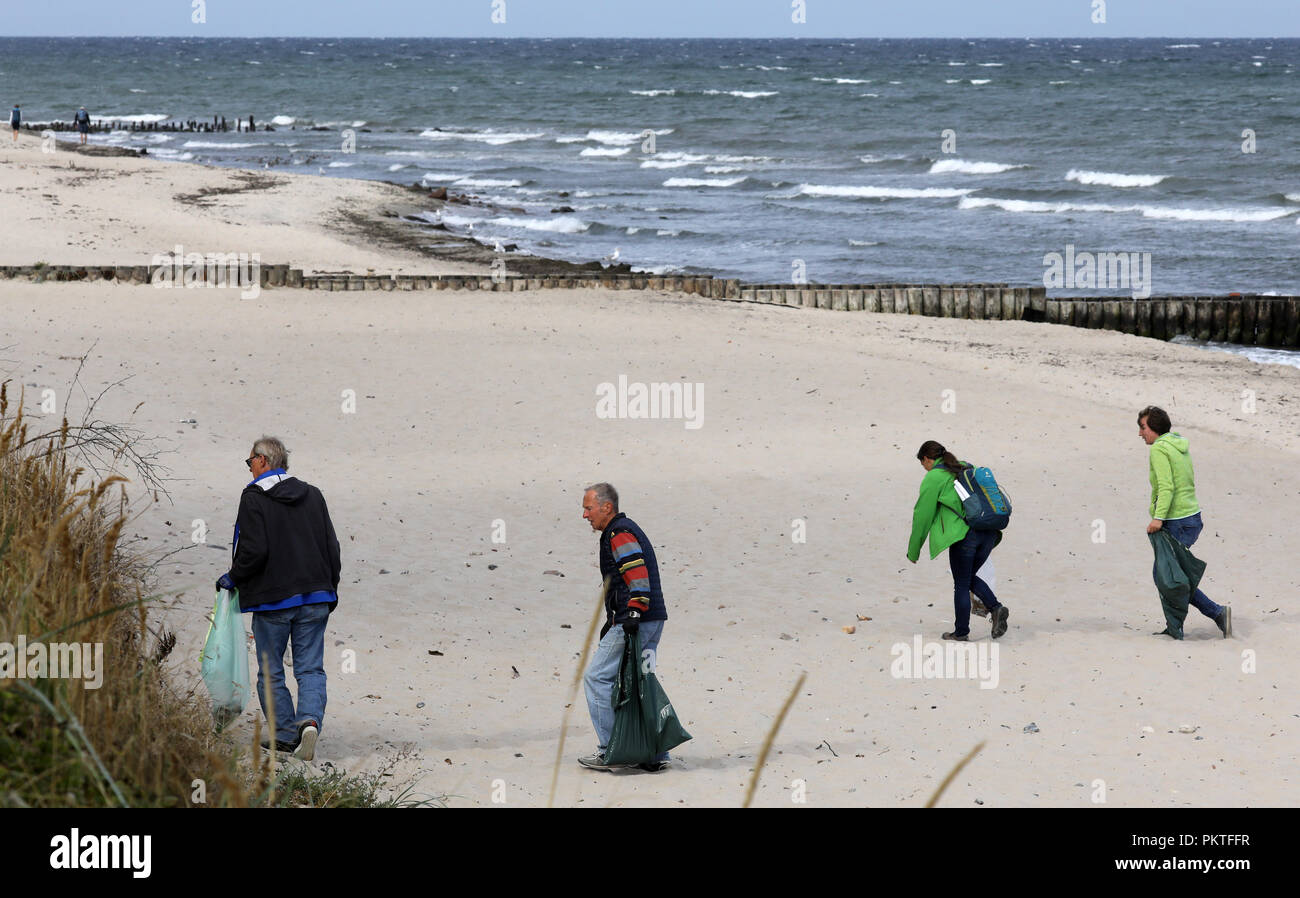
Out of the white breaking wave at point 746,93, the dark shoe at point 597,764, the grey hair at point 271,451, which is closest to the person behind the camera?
the grey hair at point 271,451

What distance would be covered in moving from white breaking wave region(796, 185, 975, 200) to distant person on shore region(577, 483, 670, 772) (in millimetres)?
42976

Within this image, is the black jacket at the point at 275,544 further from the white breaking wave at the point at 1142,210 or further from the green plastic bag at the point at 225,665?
the white breaking wave at the point at 1142,210

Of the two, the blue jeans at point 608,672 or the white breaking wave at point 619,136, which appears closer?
the blue jeans at point 608,672

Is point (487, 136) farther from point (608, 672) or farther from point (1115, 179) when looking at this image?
point (608, 672)

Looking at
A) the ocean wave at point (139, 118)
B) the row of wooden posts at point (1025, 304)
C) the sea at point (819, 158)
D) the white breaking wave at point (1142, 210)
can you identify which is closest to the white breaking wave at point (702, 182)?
the sea at point (819, 158)

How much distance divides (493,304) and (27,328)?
7508 millimetres

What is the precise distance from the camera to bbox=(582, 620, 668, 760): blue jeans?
7.92m

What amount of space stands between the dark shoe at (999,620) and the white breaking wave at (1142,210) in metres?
35.9

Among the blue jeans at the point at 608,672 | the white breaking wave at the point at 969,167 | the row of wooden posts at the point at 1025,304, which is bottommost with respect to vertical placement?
the blue jeans at the point at 608,672

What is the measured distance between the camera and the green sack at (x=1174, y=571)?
35.4ft

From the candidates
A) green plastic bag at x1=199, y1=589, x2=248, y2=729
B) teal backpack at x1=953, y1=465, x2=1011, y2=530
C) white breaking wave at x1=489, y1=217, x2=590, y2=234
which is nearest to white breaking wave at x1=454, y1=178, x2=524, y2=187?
white breaking wave at x1=489, y1=217, x2=590, y2=234

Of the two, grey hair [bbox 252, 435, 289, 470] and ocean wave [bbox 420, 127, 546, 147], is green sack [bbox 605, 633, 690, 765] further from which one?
ocean wave [bbox 420, 127, 546, 147]

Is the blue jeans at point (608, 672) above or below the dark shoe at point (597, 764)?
above
